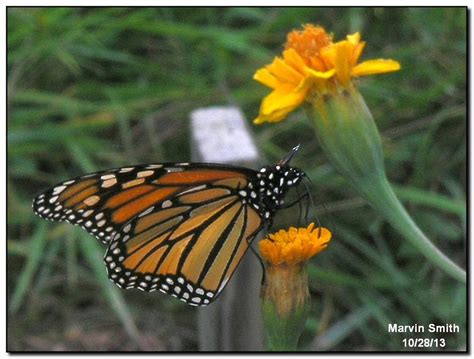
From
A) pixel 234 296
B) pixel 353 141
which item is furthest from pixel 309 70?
pixel 234 296

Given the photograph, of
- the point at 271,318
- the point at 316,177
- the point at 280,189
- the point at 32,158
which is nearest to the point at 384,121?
the point at 316,177

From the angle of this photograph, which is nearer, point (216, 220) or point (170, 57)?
point (216, 220)

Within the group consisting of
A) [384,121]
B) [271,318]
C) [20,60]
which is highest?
[20,60]

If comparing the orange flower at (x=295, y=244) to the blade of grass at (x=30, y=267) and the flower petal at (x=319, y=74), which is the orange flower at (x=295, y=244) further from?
the blade of grass at (x=30, y=267)

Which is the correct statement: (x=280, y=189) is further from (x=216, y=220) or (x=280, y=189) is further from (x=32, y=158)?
(x=32, y=158)

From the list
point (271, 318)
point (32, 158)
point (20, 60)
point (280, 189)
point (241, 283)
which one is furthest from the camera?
point (32, 158)

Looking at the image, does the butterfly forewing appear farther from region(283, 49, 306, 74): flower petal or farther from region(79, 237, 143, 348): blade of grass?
region(79, 237, 143, 348): blade of grass
